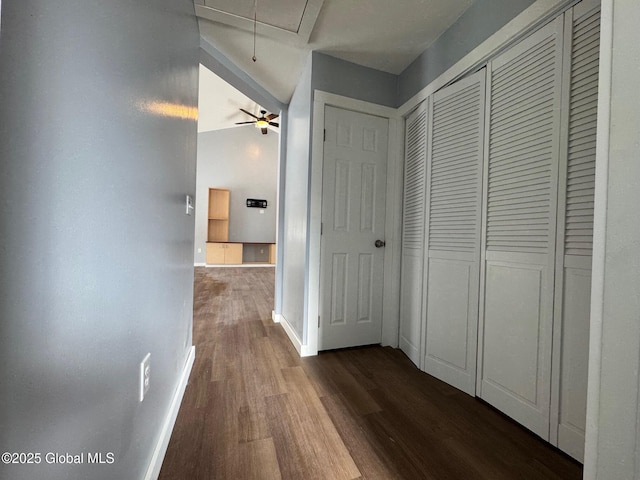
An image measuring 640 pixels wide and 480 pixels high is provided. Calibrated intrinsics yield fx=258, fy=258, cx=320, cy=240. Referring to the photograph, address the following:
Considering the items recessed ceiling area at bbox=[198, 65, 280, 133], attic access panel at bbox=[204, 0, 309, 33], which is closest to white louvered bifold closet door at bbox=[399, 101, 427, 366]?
attic access panel at bbox=[204, 0, 309, 33]

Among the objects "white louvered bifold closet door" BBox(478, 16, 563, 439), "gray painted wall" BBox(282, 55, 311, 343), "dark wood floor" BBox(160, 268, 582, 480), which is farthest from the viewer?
"gray painted wall" BBox(282, 55, 311, 343)

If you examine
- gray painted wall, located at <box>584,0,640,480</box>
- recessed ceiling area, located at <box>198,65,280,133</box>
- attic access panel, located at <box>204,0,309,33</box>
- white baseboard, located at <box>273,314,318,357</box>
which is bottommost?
white baseboard, located at <box>273,314,318,357</box>

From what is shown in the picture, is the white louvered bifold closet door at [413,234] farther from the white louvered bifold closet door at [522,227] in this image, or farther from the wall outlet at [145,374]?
the wall outlet at [145,374]

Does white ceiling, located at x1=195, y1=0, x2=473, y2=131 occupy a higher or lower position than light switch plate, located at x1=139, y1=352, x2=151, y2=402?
higher

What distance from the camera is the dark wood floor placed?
41.8 inches

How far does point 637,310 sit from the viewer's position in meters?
0.53

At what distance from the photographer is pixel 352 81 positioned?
86.2 inches

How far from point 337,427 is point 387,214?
162 centimetres

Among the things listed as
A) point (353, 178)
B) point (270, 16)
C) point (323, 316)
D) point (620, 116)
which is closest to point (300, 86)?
point (270, 16)

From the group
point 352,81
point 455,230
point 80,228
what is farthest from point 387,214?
point 80,228

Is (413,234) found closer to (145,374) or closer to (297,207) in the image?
(297,207)

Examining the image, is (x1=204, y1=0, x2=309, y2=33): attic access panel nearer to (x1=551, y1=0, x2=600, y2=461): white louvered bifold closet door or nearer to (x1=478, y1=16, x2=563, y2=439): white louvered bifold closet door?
(x1=478, y1=16, x2=563, y2=439): white louvered bifold closet door

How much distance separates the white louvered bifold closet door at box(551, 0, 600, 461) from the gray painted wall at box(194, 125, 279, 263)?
728 centimetres

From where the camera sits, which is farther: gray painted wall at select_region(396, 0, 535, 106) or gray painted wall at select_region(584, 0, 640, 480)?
gray painted wall at select_region(396, 0, 535, 106)
